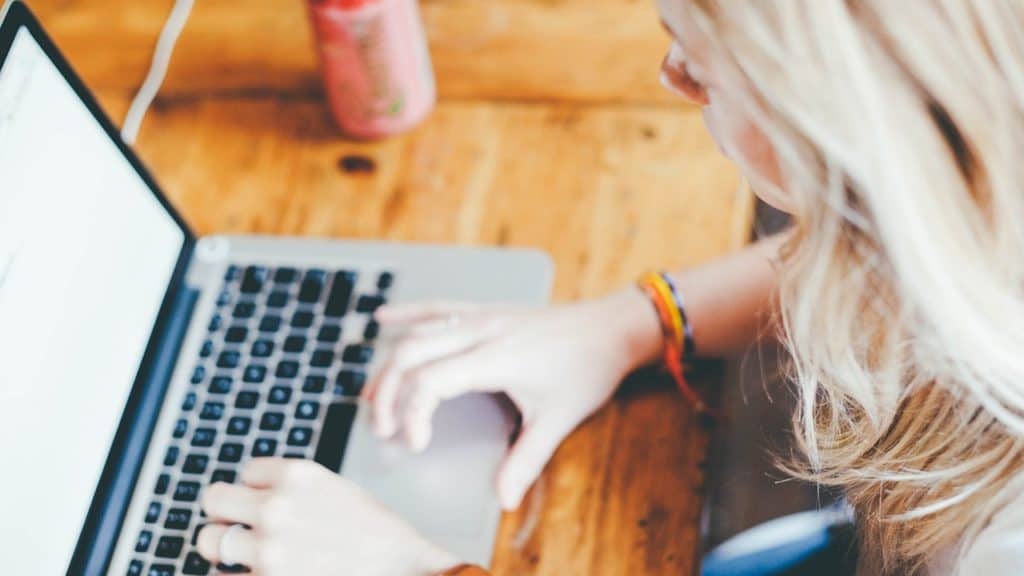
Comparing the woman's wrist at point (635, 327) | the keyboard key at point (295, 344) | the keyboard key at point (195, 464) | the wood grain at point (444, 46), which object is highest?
the wood grain at point (444, 46)

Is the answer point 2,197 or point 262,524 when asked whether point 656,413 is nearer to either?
point 262,524

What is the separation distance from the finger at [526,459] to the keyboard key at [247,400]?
19 centimetres

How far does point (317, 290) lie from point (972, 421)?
1.59 feet

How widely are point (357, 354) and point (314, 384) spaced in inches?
1.6

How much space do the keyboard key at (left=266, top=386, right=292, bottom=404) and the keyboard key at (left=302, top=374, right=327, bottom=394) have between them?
1 cm

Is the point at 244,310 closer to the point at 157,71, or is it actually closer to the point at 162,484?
the point at 162,484

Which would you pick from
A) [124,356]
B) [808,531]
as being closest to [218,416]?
[124,356]

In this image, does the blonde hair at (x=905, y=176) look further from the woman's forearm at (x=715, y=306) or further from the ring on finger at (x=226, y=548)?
the ring on finger at (x=226, y=548)

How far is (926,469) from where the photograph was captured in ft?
1.93

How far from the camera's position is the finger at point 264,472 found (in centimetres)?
70

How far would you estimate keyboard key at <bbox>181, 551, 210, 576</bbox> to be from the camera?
701 mm

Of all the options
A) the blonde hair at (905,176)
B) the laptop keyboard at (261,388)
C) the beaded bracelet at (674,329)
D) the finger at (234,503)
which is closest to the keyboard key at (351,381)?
the laptop keyboard at (261,388)

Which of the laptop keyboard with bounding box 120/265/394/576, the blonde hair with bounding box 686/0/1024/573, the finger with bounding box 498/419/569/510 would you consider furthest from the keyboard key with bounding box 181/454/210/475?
the blonde hair with bounding box 686/0/1024/573

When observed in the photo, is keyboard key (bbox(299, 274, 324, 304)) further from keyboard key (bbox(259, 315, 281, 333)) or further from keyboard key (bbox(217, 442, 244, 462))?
keyboard key (bbox(217, 442, 244, 462))
